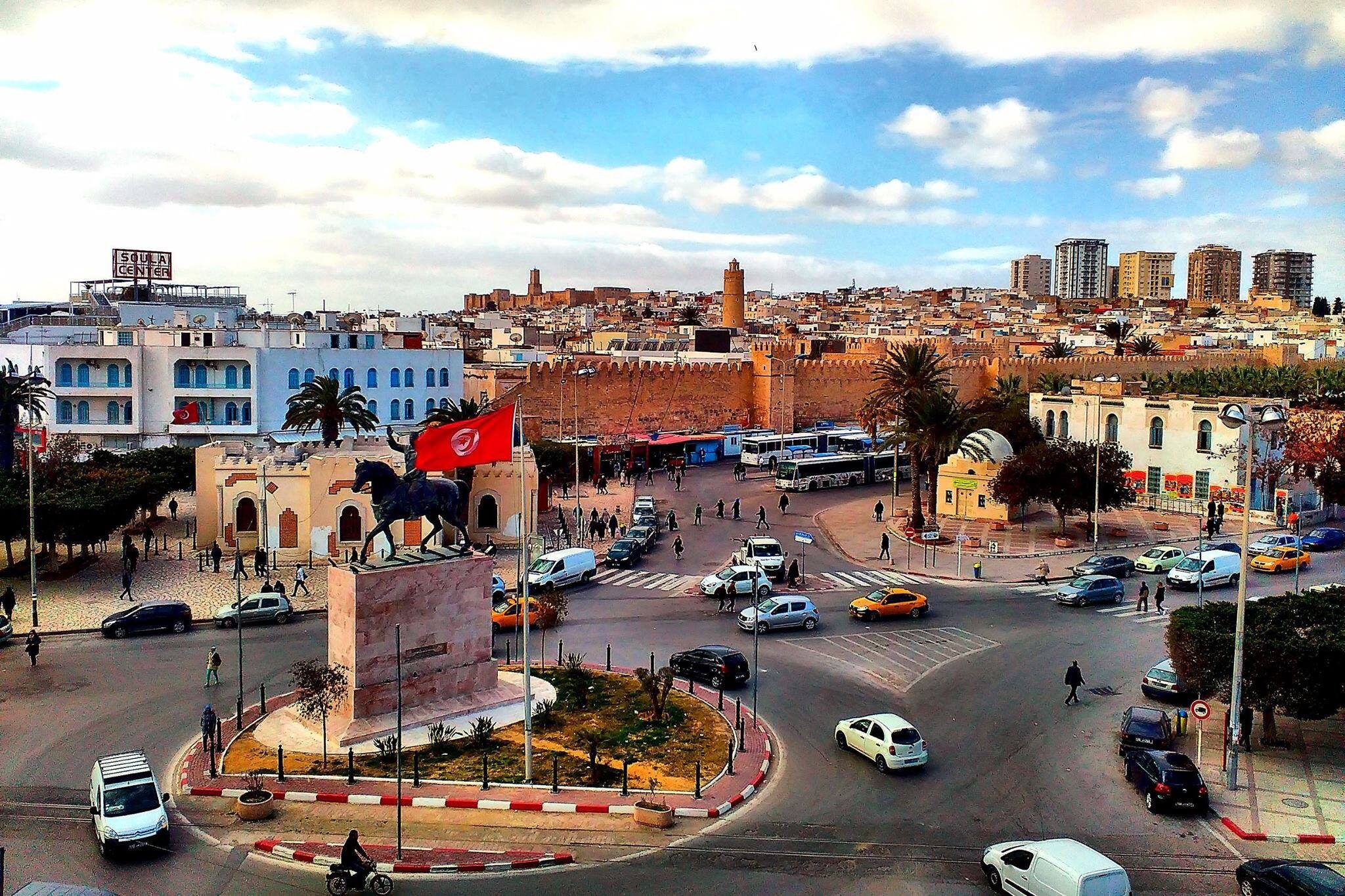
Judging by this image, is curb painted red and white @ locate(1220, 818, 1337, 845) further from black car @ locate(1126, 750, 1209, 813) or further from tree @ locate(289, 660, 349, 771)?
tree @ locate(289, 660, 349, 771)

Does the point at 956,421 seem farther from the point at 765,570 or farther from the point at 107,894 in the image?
the point at 107,894

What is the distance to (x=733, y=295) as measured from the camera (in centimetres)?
11344

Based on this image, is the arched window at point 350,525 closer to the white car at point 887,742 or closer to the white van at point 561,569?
the white van at point 561,569

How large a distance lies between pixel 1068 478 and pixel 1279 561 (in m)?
6.94

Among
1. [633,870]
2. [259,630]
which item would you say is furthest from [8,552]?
[633,870]

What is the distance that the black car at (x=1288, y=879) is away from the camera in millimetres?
10891

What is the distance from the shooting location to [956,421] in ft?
124

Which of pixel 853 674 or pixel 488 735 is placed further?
pixel 853 674

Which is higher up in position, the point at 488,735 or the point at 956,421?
the point at 956,421

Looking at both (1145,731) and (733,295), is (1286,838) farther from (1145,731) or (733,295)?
(733,295)

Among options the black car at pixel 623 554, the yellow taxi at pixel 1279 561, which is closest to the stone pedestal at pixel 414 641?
the black car at pixel 623 554

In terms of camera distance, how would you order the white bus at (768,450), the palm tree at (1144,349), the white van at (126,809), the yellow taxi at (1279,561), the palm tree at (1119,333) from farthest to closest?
the palm tree at (1119,333)
the palm tree at (1144,349)
the white bus at (768,450)
the yellow taxi at (1279,561)
the white van at (126,809)

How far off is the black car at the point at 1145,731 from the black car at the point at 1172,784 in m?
1.43

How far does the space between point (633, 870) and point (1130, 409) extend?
35.1 meters
